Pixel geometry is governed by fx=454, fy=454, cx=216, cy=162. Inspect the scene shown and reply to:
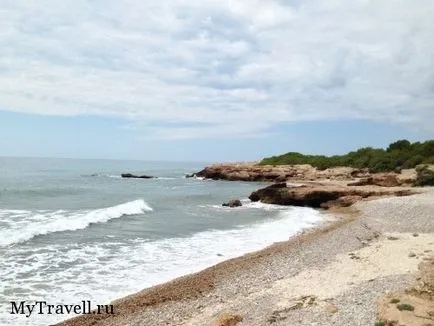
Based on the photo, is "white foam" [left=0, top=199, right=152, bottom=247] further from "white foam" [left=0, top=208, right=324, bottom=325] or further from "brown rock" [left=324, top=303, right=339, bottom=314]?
"brown rock" [left=324, top=303, right=339, bottom=314]

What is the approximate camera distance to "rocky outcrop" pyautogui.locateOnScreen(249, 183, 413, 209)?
1475 inches

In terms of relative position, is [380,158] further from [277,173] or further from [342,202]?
[342,202]

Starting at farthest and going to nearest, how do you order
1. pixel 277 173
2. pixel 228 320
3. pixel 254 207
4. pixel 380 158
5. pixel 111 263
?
pixel 277 173 < pixel 380 158 < pixel 254 207 < pixel 111 263 < pixel 228 320

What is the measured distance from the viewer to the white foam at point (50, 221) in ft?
76.0

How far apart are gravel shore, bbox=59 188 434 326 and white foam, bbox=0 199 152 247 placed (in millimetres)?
10955

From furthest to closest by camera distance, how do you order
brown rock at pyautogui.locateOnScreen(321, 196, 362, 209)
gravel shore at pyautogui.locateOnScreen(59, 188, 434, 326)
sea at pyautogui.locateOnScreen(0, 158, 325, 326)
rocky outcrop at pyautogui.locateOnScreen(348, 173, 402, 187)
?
rocky outcrop at pyautogui.locateOnScreen(348, 173, 402, 187) < brown rock at pyautogui.locateOnScreen(321, 196, 362, 209) < sea at pyautogui.locateOnScreen(0, 158, 325, 326) < gravel shore at pyautogui.locateOnScreen(59, 188, 434, 326)

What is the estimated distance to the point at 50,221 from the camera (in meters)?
28.8

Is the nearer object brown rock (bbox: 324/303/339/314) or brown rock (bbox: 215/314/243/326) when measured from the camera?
brown rock (bbox: 215/314/243/326)

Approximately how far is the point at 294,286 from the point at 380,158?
57.8m

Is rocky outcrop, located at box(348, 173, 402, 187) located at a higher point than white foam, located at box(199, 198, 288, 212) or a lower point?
higher

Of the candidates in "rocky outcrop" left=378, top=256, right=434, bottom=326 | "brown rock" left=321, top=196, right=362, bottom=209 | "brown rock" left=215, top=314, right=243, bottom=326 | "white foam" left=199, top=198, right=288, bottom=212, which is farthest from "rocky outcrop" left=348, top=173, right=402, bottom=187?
"brown rock" left=215, top=314, right=243, bottom=326

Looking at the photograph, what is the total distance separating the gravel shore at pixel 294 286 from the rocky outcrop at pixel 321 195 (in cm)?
1497

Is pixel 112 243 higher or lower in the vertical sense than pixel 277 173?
lower

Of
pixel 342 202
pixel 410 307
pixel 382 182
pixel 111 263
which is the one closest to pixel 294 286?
pixel 410 307
